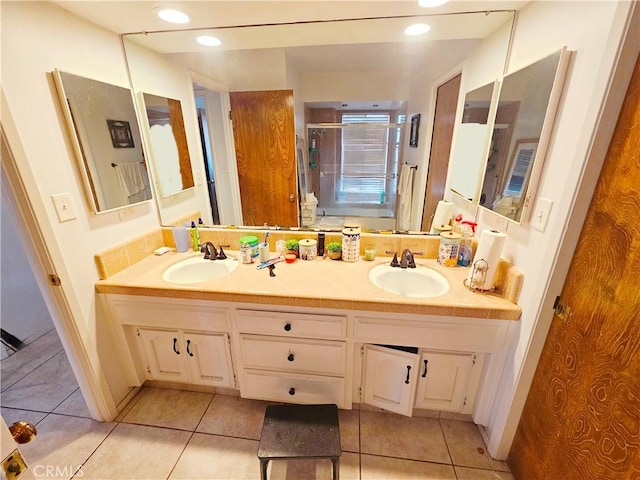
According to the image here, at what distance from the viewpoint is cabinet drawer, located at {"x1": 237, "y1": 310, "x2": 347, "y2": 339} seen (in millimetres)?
1290

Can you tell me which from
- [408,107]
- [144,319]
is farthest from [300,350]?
[408,107]

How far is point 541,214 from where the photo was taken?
1.03m

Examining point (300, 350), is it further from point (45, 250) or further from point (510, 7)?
point (510, 7)

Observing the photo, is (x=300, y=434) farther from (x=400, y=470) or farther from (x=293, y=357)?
(x=400, y=470)

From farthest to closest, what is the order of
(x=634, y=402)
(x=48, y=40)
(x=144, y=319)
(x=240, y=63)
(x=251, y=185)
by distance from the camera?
(x=251, y=185)
(x=240, y=63)
(x=144, y=319)
(x=48, y=40)
(x=634, y=402)

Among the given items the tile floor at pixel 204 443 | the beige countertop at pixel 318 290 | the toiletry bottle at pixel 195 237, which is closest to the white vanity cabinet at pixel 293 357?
the beige countertop at pixel 318 290

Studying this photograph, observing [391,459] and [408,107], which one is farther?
[408,107]

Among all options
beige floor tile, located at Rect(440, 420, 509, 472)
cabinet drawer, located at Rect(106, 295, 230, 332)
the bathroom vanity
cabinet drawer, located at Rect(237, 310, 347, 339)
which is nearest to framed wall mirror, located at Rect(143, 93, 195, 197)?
the bathroom vanity

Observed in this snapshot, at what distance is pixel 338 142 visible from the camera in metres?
1.62

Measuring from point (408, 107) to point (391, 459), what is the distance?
1851mm

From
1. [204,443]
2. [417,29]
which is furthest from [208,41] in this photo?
[204,443]

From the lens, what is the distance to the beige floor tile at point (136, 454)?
4.26ft

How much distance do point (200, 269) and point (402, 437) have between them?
4.88 feet

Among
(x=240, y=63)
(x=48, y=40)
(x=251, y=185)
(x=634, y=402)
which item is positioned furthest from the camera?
(x=251, y=185)
